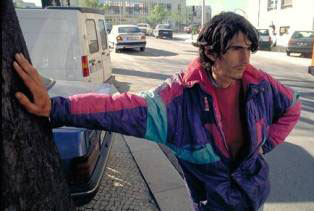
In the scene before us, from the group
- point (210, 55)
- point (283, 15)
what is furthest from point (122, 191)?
point (283, 15)

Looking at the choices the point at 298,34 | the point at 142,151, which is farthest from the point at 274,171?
the point at 298,34

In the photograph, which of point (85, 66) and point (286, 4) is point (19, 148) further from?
point (286, 4)

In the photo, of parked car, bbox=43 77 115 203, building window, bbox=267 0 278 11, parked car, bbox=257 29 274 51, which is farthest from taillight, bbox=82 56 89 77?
building window, bbox=267 0 278 11

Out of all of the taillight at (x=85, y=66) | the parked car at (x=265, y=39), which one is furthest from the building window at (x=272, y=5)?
the taillight at (x=85, y=66)

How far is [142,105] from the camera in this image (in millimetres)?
1578

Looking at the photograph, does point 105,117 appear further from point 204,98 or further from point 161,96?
point 204,98

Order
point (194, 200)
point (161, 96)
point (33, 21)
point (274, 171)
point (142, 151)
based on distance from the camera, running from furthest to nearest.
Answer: point (33, 21) < point (142, 151) < point (274, 171) < point (194, 200) < point (161, 96)

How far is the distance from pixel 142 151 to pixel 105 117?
3.69m

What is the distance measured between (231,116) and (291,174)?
317 cm

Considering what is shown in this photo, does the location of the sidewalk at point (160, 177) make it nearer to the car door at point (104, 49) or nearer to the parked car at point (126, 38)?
the car door at point (104, 49)

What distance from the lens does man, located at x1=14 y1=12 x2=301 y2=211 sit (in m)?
1.57

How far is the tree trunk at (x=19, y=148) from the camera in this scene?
1145 millimetres

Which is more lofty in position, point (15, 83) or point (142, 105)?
point (15, 83)

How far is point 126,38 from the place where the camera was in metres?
21.4
